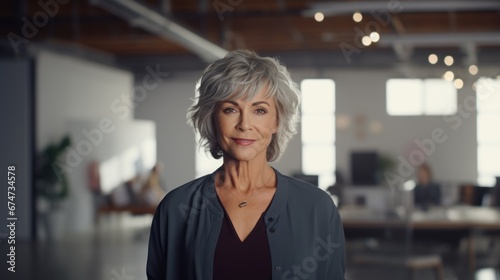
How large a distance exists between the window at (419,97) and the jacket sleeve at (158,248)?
16.9 metres

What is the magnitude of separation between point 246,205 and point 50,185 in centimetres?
1137

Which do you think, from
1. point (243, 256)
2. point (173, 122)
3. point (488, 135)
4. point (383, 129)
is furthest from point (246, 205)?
point (173, 122)

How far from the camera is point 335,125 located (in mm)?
18812

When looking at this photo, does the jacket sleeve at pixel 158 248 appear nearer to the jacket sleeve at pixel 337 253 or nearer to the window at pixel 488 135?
the jacket sleeve at pixel 337 253

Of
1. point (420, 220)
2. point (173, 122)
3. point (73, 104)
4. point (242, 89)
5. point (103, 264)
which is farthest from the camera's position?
point (173, 122)

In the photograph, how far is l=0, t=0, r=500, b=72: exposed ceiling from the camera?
8.84 metres

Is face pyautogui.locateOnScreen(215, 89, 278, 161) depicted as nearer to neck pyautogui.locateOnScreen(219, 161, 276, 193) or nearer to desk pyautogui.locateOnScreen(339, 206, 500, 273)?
neck pyautogui.locateOnScreen(219, 161, 276, 193)

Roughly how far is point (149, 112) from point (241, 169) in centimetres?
1809

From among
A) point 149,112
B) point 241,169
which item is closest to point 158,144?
point 149,112

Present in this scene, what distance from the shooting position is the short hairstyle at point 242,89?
1.68m

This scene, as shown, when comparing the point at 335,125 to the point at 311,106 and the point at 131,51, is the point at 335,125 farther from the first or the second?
the point at 131,51

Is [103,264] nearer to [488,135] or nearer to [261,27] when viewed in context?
[261,27]

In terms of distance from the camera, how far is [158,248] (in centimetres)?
181

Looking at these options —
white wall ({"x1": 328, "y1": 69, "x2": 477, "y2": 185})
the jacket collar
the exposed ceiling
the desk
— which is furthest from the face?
white wall ({"x1": 328, "y1": 69, "x2": 477, "y2": 185})
